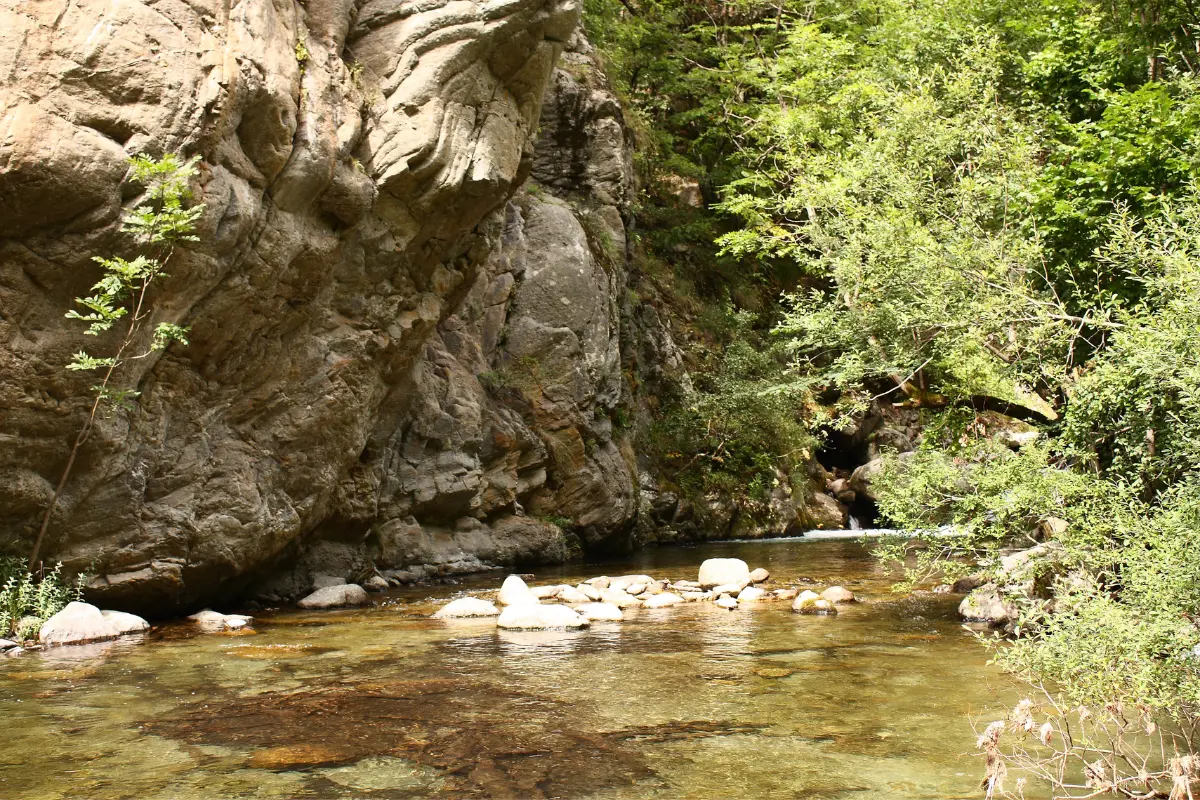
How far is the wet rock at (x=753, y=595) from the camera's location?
14870 mm

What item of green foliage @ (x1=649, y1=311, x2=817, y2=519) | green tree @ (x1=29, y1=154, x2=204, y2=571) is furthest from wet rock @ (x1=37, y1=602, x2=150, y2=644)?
green foliage @ (x1=649, y1=311, x2=817, y2=519)

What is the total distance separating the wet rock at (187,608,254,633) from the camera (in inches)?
477

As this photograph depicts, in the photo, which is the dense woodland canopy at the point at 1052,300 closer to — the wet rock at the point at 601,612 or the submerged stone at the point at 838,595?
the submerged stone at the point at 838,595

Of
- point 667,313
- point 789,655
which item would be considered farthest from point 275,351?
point 667,313

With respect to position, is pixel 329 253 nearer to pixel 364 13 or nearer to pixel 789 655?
pixel 364 13

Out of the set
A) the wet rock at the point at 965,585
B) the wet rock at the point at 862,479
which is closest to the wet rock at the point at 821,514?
the wet rock at the point at 862,479

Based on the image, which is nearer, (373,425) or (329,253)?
(329,253)

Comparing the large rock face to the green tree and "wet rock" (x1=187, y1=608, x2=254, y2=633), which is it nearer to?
the green tree

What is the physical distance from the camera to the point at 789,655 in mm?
10492

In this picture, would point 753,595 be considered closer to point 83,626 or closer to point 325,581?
point 325,581

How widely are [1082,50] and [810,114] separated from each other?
42.8ft

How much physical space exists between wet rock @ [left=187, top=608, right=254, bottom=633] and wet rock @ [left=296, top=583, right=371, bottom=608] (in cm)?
176

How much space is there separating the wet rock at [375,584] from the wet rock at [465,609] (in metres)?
2.97

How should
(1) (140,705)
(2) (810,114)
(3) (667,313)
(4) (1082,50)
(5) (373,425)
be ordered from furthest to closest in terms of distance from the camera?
(3) (667,313)
(2) (810,114)
(5) (373,425)
(4) (1082,50)
(1) (140,705)
